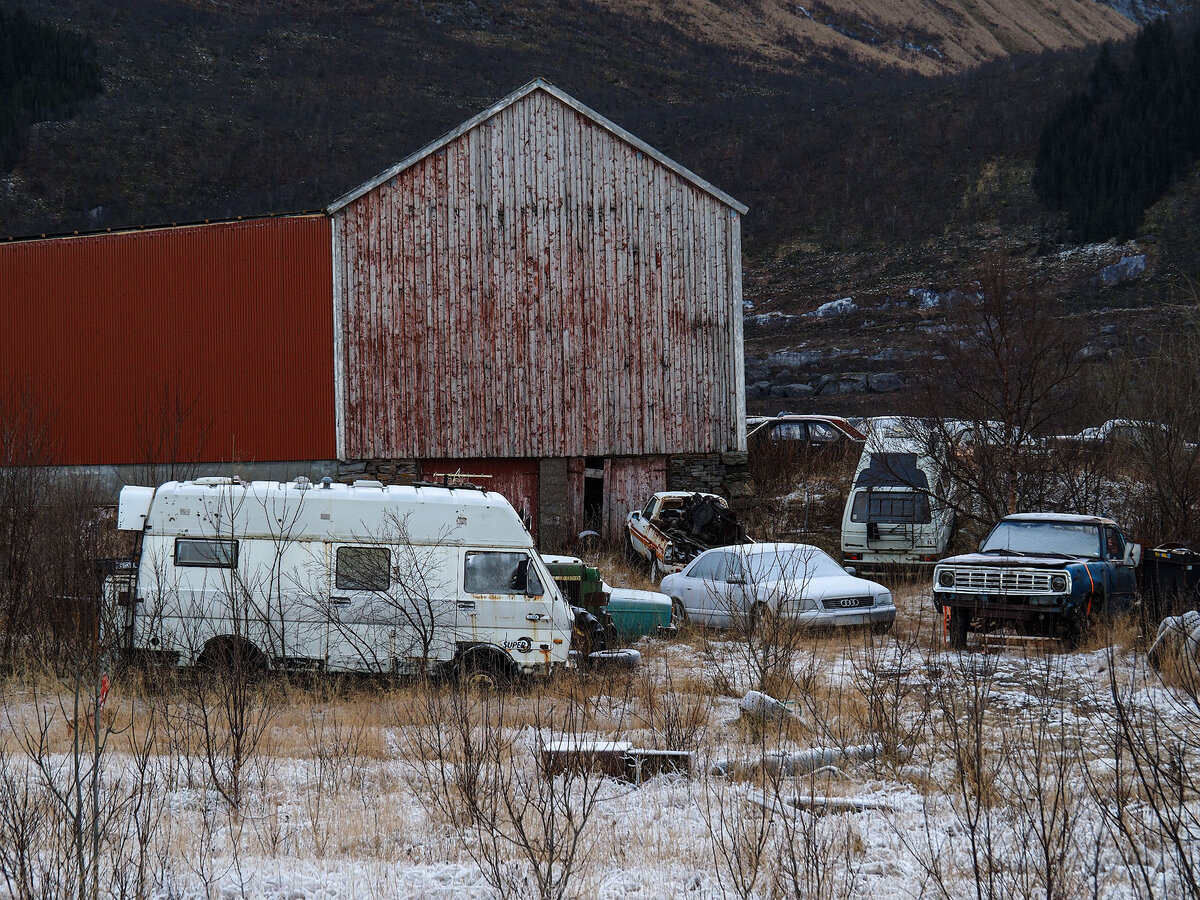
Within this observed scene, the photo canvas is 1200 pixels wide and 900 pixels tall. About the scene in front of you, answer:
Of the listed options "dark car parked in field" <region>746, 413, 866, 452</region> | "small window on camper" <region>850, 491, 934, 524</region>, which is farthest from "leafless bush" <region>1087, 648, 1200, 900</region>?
"dark car parked in field" <region>746, 413, 866, 452</region>

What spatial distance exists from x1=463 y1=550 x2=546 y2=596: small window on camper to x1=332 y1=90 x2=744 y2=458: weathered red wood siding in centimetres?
1024

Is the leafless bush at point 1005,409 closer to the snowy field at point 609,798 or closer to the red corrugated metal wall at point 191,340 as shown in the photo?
the snowy field at point 609,798

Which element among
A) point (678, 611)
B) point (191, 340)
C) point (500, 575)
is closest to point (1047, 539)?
point (678, 611)

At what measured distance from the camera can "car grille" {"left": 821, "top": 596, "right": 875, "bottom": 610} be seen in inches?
545

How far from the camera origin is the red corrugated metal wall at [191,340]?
2119cm

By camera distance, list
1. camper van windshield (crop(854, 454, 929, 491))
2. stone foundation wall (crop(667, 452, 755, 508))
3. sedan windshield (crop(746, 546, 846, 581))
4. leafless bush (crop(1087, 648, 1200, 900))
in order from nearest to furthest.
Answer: leafless bush (crop(1087, 648, 1200, 900))
sedan windshield (crop(746, 546, 846, 581))
camper van windshield (crop(854, 454, 929, 491))
stone foundation wall (crop(667, 452, 755, 508))

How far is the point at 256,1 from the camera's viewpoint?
10062 centimetres

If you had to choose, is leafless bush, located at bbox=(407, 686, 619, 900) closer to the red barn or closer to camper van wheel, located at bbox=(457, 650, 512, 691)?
camper van wheel, located at bbox=(457, 650, 512, 691)

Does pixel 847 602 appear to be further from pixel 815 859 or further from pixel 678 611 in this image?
pixel 815 859

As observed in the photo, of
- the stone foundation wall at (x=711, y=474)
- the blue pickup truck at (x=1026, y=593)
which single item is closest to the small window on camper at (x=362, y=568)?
the blue pickup truck at (x=1026, y=593)

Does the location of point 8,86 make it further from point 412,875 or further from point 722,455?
point 412,875

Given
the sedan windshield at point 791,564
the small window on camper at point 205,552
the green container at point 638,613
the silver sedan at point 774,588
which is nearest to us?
the small window on camper at point 205,552

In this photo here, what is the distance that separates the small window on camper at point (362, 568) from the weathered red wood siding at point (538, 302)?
10.3 meters

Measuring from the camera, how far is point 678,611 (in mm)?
15367
